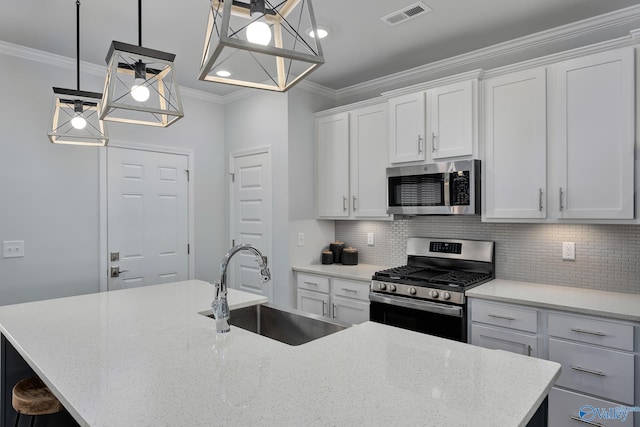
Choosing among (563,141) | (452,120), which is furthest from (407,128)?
(563,141)

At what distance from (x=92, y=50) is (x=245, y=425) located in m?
3.22

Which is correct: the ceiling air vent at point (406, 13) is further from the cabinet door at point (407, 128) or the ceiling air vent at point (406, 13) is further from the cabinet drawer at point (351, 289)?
the cabinet drawer at point (351, 289)

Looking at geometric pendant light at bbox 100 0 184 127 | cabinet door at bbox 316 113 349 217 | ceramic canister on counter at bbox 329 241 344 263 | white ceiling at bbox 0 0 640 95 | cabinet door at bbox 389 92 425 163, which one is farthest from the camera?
ceramic canister on counter at bbox 329 241 344 263

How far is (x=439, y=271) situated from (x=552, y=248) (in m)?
0.83

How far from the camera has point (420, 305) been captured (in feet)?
9.01

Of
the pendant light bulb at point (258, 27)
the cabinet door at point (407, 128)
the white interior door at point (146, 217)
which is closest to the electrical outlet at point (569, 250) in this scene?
the cabinet door at point (407, 128)

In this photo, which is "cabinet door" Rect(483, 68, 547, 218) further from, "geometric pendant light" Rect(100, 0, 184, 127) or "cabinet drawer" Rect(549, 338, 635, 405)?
"geometric pendant light" Rect(100, 0, 184, 127)

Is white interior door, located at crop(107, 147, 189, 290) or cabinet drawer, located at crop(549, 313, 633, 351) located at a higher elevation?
white interior door, located at crop(107, 147, 189, 290)

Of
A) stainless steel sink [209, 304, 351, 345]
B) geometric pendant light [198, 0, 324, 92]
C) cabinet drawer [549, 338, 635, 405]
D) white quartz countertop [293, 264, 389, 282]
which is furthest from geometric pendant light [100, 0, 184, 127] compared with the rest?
cabinet drawer [549, 338, 635, 405]

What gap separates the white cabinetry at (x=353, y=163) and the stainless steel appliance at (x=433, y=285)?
52 cm

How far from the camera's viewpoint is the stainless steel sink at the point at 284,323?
190cm

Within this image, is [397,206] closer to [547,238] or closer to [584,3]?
[547,238]

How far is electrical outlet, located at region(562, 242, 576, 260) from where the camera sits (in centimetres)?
267

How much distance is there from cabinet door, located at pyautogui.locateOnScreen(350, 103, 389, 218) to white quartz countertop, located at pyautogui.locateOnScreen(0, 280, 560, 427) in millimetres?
1864
